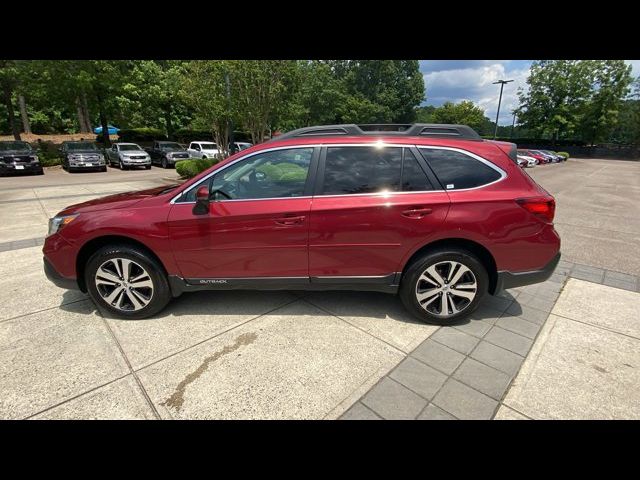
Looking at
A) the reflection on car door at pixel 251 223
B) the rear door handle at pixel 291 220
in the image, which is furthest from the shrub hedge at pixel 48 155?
the rear door handle at pixel 291 220

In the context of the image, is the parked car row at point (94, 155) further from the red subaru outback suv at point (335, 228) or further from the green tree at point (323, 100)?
the green tree at point (323, 100)

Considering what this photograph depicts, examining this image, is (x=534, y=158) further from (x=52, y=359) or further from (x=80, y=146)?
(x=52, y=359)

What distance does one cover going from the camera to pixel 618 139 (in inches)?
2128

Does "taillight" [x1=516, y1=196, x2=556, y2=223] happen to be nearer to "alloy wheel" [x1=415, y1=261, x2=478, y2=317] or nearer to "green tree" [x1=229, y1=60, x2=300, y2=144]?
"alloy wheel" [x1=415, y1=261, x2=478, y2=317]

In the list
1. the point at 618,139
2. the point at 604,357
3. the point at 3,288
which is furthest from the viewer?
the point at 618,139

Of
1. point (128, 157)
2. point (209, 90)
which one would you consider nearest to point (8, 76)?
point (128, 157)

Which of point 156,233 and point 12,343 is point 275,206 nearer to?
point 156,233

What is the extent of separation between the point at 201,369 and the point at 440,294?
7.03ft

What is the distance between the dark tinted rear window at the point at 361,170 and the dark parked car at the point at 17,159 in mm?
17893

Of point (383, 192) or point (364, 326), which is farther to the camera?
point (364, 326)
